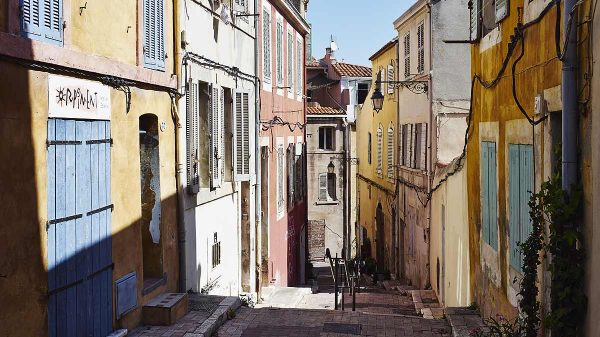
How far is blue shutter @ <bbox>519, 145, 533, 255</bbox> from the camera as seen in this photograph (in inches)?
345

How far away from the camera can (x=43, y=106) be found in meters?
7.78

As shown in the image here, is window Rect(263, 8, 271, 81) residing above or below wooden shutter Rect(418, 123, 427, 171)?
above

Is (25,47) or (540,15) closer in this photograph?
(25,47)

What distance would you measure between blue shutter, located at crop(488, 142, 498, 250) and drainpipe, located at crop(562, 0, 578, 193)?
3579 millimetres

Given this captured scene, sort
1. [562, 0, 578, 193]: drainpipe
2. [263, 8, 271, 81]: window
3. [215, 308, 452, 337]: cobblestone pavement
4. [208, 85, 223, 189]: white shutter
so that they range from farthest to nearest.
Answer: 1. [263, 8, 271, 81]: window
2. [208, 85, 223, 189]: white shutter
3. [215, 308, 452, 337]: cobblestone pavement
4. [562, 0, 578, 193]: drainpipe

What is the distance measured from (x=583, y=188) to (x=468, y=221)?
658 cm

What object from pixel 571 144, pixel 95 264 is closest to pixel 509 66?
pixel 571 144

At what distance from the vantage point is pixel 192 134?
1288 cm

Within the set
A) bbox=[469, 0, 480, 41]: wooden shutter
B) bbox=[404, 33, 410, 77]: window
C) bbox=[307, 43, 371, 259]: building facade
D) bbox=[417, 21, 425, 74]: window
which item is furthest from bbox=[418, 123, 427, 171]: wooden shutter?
bbox=[307, 43, 371, 259]: building facade

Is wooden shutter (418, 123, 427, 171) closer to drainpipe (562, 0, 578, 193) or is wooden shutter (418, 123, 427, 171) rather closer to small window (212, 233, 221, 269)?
small window (212, 233, 221, 269)

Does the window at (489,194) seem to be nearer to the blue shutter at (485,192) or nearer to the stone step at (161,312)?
the blue shutter at (485,192)

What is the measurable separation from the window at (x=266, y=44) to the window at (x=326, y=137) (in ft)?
61.8

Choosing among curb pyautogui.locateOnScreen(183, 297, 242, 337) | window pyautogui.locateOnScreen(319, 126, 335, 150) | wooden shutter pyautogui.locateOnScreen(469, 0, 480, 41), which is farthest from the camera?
window pyautogui.locateOnScreen(319, 126, 335, 150)

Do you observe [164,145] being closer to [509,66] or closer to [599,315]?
[509,66]
